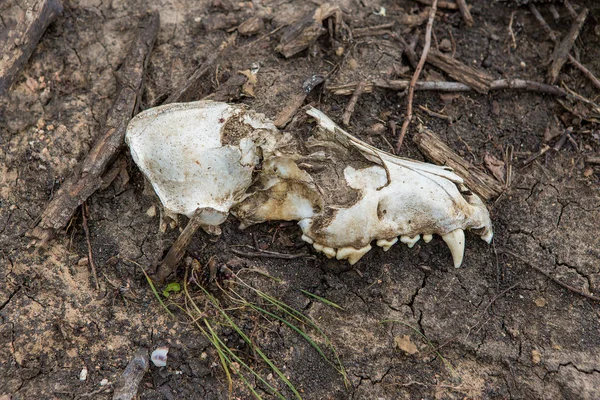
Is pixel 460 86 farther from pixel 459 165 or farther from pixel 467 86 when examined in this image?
pixel 459 165

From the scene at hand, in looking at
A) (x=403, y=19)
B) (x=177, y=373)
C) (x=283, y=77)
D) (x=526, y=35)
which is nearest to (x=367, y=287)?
(x=177, y=373)

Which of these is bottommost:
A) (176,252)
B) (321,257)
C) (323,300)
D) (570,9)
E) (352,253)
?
(323,300)

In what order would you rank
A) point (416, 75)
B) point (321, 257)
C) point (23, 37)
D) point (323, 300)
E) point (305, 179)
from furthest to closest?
point (416, 75) < point (23, 37) < point (321, 257) < point (323, 300) < point (305, 179)

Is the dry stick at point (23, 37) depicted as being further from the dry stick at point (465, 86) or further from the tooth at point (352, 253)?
the tooth at point (352, 253)

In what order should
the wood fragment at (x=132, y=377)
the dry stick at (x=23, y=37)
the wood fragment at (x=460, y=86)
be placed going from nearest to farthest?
the wood fragment at (x=132, y=377) < the dry stick at (x=23, y=37) < the wood fragment at (x=460, y=86)

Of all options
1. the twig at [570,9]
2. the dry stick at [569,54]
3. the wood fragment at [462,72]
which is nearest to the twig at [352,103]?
the wood fragment at [462,72]

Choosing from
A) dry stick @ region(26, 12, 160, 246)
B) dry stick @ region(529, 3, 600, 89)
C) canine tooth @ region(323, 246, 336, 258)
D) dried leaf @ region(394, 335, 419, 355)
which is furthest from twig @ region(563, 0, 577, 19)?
dry stick @ region(26, 12, 160, 246)

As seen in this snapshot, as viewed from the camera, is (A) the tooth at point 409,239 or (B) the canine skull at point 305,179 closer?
(B) the canine skull at point 305,179

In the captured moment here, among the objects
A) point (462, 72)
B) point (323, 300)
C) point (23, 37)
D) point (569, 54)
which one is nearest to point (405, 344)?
point (323, 300)

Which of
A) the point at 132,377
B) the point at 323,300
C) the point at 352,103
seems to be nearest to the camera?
the point at 132,377
